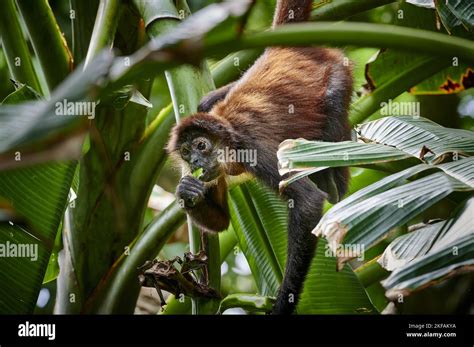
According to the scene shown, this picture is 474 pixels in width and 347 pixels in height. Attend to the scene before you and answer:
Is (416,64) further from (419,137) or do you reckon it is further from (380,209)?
(380,209)

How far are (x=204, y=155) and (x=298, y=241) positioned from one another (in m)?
0.62

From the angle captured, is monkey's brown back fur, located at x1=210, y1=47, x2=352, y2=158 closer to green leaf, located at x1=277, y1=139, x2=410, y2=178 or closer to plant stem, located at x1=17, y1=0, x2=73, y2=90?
plant stem, located at x1=17, y1=0, x2=73, y2=90

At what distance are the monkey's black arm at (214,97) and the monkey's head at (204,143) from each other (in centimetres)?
5

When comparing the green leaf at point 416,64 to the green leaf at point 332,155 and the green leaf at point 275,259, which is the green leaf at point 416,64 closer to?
the green leaf at point 275,259

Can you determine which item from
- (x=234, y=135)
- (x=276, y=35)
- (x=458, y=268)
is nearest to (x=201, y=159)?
(x=234, y=135)

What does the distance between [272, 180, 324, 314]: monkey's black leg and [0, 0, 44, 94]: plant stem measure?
105 cm

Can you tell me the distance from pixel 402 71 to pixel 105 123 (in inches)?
45.4

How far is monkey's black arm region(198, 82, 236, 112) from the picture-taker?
2.59 meters

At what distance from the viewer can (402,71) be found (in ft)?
8.61

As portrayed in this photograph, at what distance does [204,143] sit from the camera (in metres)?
2.71

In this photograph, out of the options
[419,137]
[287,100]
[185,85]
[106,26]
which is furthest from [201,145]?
[419,137]

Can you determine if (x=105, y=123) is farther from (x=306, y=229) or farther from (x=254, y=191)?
(x=306, y=229)

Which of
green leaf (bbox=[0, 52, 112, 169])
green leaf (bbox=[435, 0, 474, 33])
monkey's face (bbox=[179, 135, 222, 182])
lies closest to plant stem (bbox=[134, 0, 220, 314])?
monkey's face (bbox=[179, 135, 222, 182])

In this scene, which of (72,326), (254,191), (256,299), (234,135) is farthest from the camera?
(234,135)
